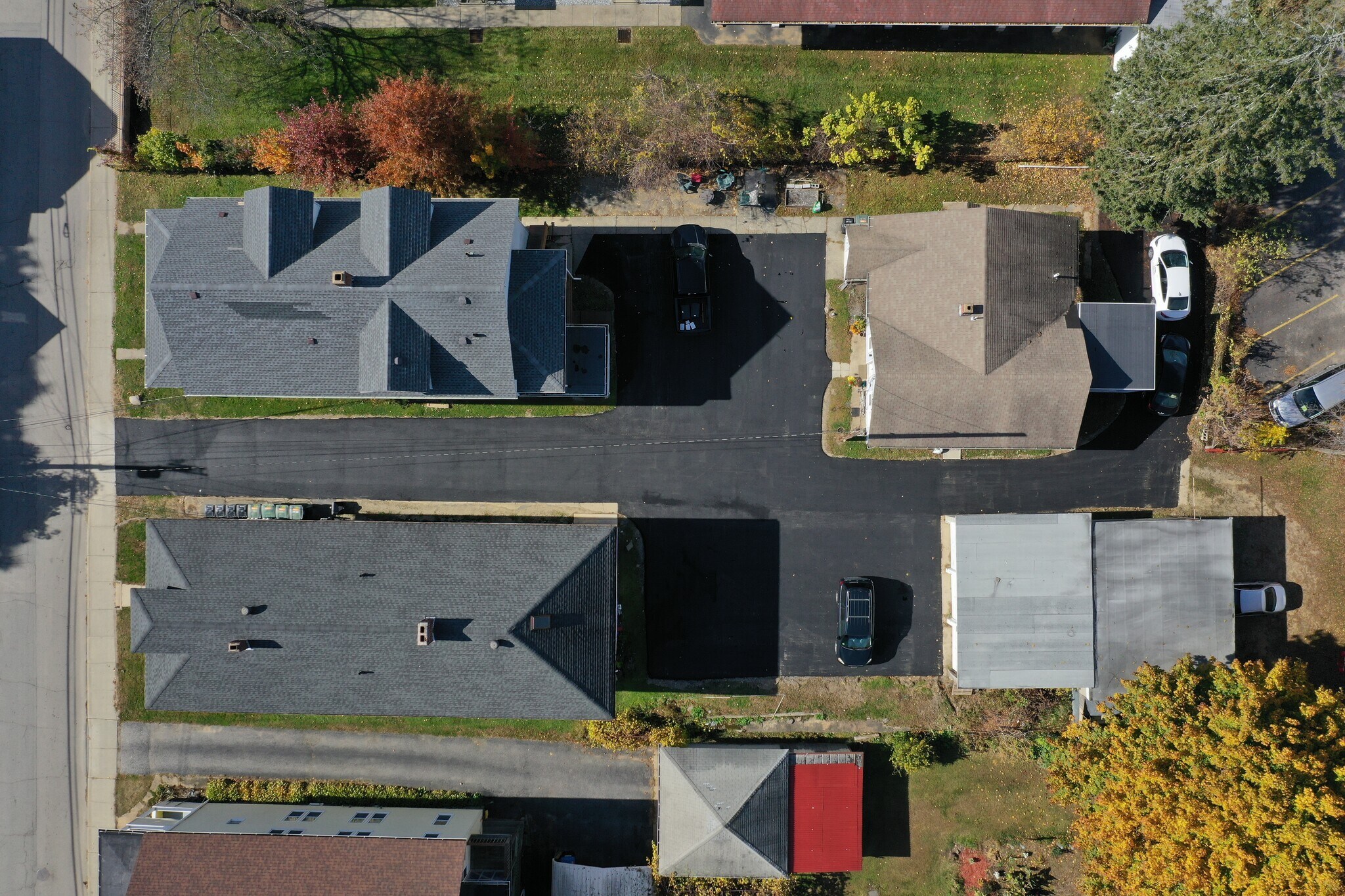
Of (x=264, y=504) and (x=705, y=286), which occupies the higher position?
(x=705, y=286)

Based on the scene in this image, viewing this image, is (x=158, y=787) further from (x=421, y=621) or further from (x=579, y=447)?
(x=579, y=447)

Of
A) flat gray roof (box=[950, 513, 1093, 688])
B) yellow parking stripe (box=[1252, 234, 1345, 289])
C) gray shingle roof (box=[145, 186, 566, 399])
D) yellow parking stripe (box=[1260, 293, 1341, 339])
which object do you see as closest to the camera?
gray shingle roof (box=[145, 186, 566, 399])

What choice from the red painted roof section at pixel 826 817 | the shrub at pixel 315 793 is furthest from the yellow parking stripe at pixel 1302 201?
the shrub at pixel 315 793

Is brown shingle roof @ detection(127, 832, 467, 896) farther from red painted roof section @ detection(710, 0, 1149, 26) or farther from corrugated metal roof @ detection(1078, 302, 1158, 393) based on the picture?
red painted roof section @ detection(710, 0, 1149, 26)

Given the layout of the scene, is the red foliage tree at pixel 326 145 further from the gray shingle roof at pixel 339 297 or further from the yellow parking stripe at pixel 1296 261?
the yellow parking stripe at pixel 1296 261

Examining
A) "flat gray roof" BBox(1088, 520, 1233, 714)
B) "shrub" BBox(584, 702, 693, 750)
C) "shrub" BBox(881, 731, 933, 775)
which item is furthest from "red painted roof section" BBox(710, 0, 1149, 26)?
"shrub" BBox(881, 731, 933, 775)

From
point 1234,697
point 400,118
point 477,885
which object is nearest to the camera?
point 1234,697

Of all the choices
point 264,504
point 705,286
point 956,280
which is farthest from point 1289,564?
point 264,504
